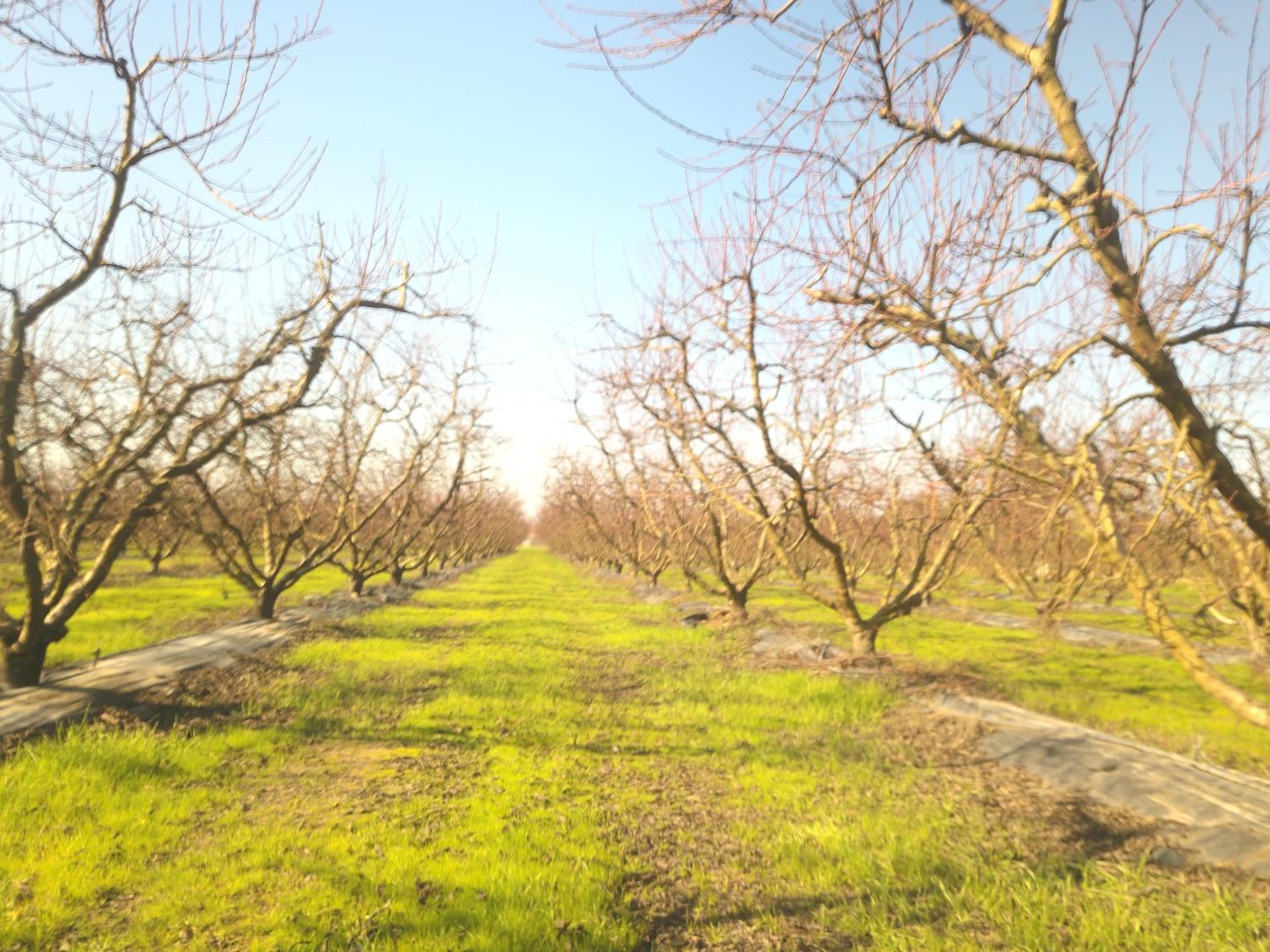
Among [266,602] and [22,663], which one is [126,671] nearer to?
[22,663]

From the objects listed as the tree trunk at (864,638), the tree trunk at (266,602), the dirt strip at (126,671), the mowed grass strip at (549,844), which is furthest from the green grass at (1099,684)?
the tree trunk at (266,602)

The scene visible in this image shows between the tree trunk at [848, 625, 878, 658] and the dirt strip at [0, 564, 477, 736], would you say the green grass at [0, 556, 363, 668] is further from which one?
the tree trunk at [848, 625, 878, 658]

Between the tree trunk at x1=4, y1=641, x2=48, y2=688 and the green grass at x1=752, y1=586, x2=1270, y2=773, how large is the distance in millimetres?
9139

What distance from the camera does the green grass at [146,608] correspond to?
35.3 ft

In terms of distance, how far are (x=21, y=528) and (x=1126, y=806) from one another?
944cm

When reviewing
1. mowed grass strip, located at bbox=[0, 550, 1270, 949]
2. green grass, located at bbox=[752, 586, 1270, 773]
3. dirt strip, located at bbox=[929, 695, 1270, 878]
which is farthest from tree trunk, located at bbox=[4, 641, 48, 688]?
dirt strip, located at bbox=[929, 695, 1270, 878]

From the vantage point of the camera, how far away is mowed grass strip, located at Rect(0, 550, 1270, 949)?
3.26m

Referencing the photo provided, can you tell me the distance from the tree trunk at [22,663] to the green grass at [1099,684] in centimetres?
914

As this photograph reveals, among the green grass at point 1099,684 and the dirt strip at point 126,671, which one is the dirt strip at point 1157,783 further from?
the dirt strip at point 126,671

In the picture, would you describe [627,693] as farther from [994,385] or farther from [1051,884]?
[994,385]

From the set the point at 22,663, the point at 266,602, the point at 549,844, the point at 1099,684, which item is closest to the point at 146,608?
the point at 266,602

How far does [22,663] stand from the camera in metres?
6.87

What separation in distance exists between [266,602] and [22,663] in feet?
24.4

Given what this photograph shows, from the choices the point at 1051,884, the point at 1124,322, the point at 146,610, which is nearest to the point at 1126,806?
the point at 1051,884
